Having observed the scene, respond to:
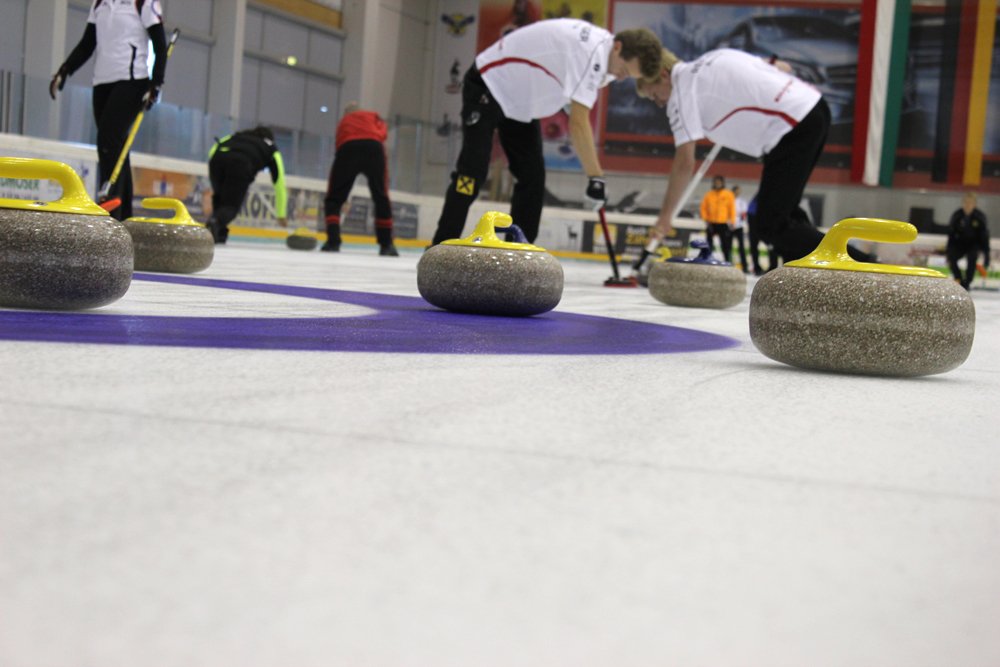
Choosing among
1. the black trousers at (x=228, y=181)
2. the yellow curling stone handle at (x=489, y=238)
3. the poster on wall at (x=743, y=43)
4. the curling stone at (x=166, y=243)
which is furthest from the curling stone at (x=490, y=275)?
the poster on wall at (x=743, y=43)

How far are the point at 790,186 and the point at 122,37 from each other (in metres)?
3.54

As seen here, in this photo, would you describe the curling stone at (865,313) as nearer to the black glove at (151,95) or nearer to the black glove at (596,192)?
the black glove at (596,192)

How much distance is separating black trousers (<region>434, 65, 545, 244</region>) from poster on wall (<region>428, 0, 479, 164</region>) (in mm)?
18893

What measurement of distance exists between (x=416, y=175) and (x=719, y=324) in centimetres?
1493

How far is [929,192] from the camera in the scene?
21375mm

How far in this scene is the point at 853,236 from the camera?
220cm

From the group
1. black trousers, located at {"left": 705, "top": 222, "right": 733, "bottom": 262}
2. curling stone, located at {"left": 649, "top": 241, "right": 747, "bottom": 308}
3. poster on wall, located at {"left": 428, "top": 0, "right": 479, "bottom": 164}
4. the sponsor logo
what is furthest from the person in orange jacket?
the sponsor logo

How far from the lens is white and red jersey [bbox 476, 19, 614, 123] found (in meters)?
5.27

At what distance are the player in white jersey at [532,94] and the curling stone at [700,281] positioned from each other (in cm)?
86

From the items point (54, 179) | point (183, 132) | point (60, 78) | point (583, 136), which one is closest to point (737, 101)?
point (583, 136)

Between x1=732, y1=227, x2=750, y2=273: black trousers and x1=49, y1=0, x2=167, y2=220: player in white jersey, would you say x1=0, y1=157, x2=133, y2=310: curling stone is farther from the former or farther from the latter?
x1=732, y1=227, x2=750, y2=273: black trousers

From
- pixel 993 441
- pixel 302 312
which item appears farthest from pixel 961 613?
pixel 302 312

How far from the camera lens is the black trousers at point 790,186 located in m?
4.74

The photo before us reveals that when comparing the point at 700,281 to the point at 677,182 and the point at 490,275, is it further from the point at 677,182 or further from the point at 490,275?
the point at 490,275
